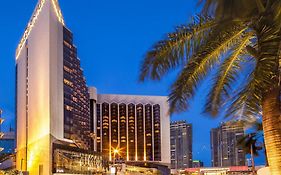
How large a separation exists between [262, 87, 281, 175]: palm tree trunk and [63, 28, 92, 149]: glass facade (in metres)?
58.4

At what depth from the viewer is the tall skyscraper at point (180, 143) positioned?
15025 centimetres

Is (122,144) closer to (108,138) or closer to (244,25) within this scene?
(108,138)

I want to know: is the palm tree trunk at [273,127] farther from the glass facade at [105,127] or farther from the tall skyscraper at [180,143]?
the tall skyscraper at [180,143]

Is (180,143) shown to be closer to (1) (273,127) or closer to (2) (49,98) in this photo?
(2) (49,98)

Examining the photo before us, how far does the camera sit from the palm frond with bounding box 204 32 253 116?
269 inches

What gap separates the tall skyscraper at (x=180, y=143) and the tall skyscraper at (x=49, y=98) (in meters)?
79.3

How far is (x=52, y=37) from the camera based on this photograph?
202 feet

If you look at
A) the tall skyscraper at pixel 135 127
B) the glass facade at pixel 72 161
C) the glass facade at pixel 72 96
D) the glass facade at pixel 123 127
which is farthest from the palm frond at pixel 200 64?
the glass facade at pixel 123 127

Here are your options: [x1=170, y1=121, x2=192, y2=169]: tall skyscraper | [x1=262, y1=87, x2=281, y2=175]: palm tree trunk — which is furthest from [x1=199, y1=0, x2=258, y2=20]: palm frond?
[x1=170, y1=121, x2=192, y2=169]: tall skyscraper

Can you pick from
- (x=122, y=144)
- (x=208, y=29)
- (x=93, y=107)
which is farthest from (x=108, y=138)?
(x=208, y=29)

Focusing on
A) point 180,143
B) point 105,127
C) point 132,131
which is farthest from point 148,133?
point 180,143

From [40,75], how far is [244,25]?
57.9 metres

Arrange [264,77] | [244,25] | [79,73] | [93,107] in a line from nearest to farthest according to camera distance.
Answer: [264,77]
[244,25]
[79,73]
[93,107]

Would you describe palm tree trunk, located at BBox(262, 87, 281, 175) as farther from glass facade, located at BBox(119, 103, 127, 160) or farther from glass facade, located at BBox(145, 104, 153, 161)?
glass facade, located at BBox(145, 104, 153, 161)
